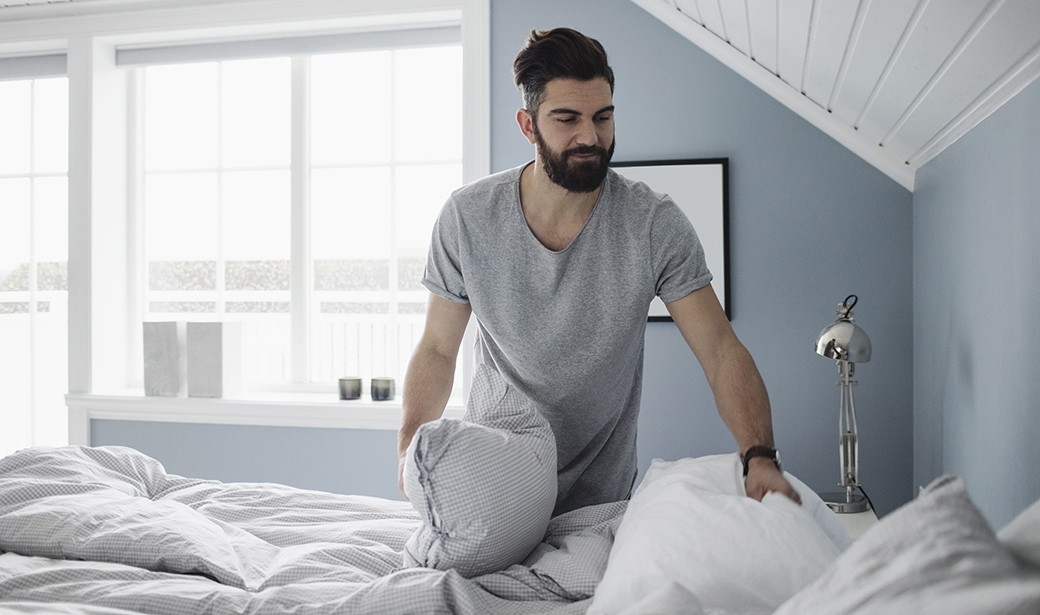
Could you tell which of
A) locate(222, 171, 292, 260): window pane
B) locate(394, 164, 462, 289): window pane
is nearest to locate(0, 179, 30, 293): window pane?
locate(222, 171, 292, 260): window pane

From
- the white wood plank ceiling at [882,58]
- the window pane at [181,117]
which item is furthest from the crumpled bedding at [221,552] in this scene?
the window pane at [181,117]

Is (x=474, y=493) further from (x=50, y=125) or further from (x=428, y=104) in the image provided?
(x=50, y=125)

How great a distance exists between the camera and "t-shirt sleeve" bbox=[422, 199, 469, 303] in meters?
1.66

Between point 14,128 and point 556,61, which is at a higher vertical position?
point 14,128

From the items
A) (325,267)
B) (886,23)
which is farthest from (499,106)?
(886,23)

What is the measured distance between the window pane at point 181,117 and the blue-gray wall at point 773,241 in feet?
4.96

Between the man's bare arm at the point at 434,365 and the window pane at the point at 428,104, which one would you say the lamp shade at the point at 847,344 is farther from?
the window pane at the point at 428,104

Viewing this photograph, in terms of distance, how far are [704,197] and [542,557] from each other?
192 centimetres

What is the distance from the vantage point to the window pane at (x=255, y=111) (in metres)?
3.47

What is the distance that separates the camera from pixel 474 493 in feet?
3.24

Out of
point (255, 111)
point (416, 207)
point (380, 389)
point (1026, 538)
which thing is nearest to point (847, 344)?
point (1026, 538)

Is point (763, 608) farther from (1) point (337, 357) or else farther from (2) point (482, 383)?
(1) point (337, 357)

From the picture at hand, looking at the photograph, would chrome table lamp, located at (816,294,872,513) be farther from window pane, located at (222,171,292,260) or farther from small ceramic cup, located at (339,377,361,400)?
window pane, located at (222,171,292,260)

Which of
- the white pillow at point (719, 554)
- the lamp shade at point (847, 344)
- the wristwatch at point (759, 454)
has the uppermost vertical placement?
the lamp shade at point (847, 344)
